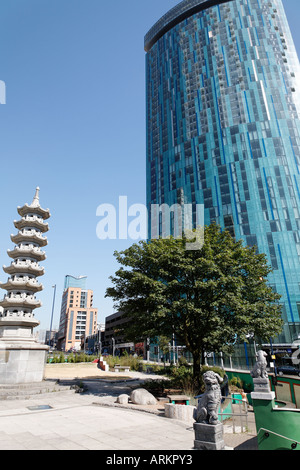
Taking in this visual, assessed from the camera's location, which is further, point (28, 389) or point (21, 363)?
point (21, 363)

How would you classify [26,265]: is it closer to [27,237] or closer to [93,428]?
[27,237]

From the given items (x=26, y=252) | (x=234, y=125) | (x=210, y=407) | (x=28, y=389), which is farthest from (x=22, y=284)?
(x=234, y=125)

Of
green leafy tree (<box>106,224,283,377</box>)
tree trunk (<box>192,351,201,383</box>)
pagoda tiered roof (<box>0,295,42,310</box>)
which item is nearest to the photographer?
green leafy tree (<box>106,224,283,377</box>)

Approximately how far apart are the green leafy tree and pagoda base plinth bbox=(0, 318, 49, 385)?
23.3ft

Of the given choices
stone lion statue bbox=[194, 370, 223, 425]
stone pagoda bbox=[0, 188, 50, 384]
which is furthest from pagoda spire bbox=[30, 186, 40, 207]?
stone lion statue bbox=[194, 370, 223, 425]

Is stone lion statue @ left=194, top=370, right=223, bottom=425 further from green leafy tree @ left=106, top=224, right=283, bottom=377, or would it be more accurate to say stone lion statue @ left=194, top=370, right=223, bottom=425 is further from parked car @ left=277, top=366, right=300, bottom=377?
parked car @ left=277, top=366, right=300, bottom=377

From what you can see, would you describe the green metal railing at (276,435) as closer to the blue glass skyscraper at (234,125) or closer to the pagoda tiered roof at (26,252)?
the pagoda tiered roof at (26,252)

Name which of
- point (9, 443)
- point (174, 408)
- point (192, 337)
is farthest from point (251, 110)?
point (9, 443)

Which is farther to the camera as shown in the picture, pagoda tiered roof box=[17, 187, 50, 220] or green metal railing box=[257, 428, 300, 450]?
pagoda tiered roof box=[17, 187, 50, 220]

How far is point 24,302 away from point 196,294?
1396 centimetres

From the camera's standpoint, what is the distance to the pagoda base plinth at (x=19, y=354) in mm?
20688

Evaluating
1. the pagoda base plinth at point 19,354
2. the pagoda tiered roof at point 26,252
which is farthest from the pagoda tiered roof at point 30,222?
the pagoda base plinth at point 19,354

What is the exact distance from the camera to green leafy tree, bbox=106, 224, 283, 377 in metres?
18.9

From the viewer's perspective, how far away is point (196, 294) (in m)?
20.0
